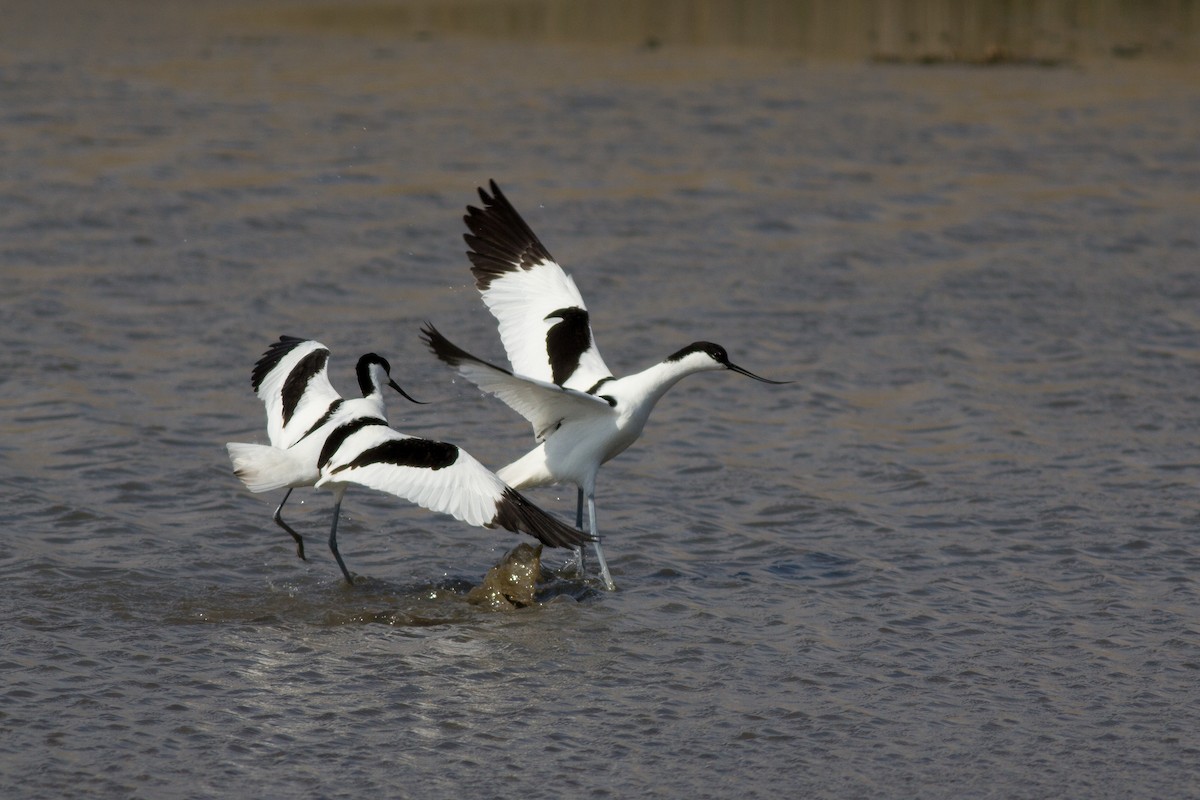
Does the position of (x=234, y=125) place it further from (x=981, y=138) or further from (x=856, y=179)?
(x=981, y=138)

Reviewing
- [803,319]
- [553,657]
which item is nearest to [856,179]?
[803,319]

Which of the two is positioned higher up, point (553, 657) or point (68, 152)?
point (68, 152)

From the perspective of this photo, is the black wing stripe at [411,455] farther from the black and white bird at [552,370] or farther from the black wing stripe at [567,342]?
the black wing stripe at [567,342]

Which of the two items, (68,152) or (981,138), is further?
(981,138)

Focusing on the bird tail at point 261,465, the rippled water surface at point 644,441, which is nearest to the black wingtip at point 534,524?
the rippled water surface at point 644,441

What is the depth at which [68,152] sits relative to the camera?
14445 millimetres

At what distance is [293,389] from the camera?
24.6ft

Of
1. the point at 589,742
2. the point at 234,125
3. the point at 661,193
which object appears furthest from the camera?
the point at 234,125

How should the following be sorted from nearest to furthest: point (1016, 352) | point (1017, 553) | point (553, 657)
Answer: point (553, 657) → point (1017, 553) → point (1016, 352)

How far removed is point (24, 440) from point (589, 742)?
423 centimetres

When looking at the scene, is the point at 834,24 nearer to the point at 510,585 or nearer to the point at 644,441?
the point at 644,441

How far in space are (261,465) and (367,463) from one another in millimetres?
438

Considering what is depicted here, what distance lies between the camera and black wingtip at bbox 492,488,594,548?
20.8ft

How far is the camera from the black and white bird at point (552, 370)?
7.04m
